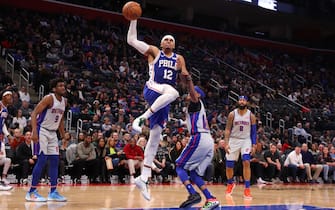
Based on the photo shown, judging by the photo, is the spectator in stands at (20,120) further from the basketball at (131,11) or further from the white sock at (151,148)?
the basketball at (131,11)

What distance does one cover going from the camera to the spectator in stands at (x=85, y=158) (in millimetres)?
12891

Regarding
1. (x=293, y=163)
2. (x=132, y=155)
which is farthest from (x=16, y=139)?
(x=293, y=163)

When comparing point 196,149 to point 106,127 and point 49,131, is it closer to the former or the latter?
point 49,131

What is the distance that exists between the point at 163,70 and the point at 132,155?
6622 mm

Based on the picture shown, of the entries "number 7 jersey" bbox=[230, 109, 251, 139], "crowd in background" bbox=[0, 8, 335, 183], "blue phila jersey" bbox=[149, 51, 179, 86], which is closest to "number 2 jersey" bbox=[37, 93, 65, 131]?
"blue phila jersey" bbox=[149, 51, 179, 86]

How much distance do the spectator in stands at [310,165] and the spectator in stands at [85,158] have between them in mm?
6740

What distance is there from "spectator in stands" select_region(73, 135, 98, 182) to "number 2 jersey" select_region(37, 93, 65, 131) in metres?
4.96

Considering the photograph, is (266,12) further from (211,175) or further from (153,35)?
(211,175)

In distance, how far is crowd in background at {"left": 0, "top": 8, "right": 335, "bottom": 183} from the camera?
13.3 m

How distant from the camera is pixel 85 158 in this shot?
42.4 feet

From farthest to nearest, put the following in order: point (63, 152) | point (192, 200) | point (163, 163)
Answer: point (163, 163), point (63, 152), point (192, 200)

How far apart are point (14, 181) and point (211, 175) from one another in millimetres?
5206

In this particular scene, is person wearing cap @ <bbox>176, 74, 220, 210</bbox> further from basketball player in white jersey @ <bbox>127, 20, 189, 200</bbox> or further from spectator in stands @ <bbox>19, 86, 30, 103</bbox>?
spectator in stands @ <bbox>19, 86, 30, 103</bbox>

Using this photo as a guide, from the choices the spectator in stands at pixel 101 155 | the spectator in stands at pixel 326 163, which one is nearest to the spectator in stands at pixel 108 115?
the spectator in stands at pixel 101 155
